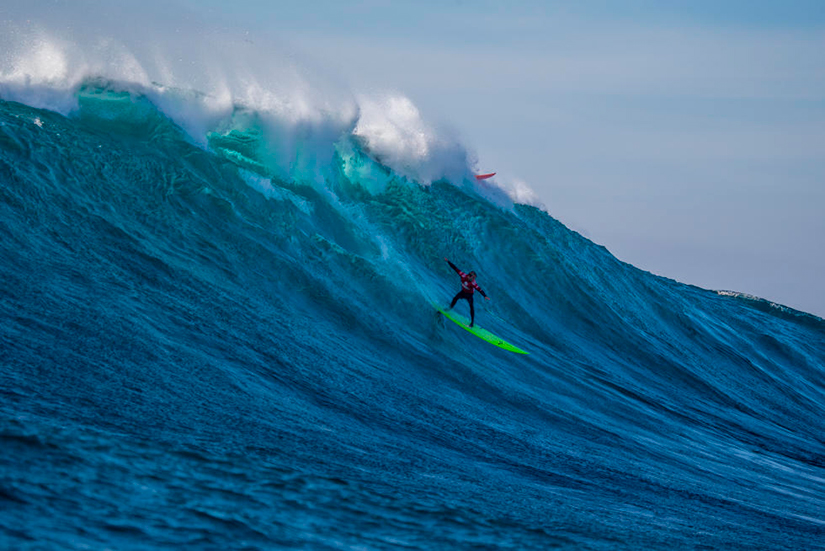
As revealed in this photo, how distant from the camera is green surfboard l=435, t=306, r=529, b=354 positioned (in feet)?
42.9

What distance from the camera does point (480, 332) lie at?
1329cm

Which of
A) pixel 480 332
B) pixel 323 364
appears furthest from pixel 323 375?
pixel 480 332

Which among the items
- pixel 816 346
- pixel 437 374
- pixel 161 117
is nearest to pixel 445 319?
pixel 437 374

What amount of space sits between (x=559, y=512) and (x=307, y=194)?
363 inches

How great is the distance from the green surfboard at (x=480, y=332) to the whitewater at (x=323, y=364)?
30 cm

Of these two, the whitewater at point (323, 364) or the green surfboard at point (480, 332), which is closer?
the whitewater at point (323, 364)

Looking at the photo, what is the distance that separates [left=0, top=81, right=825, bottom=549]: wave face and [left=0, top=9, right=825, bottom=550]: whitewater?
0.12ft

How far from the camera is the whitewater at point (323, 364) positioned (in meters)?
4.78

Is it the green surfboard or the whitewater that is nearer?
the whitewater

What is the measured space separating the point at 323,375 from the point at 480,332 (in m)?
4.85

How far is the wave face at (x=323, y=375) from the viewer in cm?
472

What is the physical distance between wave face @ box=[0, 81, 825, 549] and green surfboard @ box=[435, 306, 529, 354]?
34 cm

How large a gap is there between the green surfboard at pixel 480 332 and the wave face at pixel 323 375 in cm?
34

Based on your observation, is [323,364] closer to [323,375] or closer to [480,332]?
[323,375]
